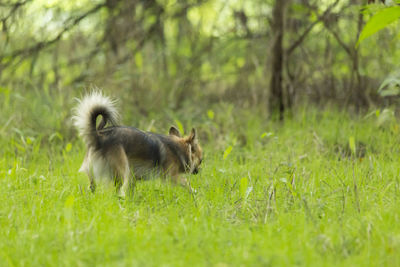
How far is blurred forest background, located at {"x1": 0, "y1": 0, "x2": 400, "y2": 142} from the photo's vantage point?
6625 millimetres

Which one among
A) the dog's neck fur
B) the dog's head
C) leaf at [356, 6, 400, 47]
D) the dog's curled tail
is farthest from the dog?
leaf at [356, 6, 400, 47]

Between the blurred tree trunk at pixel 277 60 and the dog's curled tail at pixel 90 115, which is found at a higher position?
the blurred tree trunk at pixel 277 60

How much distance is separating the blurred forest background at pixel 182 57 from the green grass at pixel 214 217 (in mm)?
2069

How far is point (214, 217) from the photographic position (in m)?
3.22

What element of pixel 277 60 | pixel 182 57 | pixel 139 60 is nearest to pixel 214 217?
pixel 277 60

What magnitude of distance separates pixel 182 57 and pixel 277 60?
194cm

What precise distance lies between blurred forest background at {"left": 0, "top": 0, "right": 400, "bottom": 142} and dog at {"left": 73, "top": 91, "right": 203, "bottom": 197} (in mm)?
2512

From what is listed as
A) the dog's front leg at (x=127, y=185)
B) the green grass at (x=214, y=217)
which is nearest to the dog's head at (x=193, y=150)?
the green grass at (x=214, y=217)

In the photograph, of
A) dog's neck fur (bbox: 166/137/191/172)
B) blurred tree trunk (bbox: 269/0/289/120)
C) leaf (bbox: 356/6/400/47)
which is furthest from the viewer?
blurred tree trunk (bbox: 269/0/289/120)

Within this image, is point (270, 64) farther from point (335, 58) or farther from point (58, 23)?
point (58, 23)

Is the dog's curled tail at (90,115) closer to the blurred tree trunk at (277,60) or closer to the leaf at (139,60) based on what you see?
the leaf at (139,60)

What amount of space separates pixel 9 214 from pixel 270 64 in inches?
202

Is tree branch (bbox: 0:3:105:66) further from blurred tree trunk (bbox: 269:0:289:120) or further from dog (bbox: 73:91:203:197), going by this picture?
dog (bbox: 73:91:203:197)

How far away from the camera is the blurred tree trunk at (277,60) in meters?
6.99
